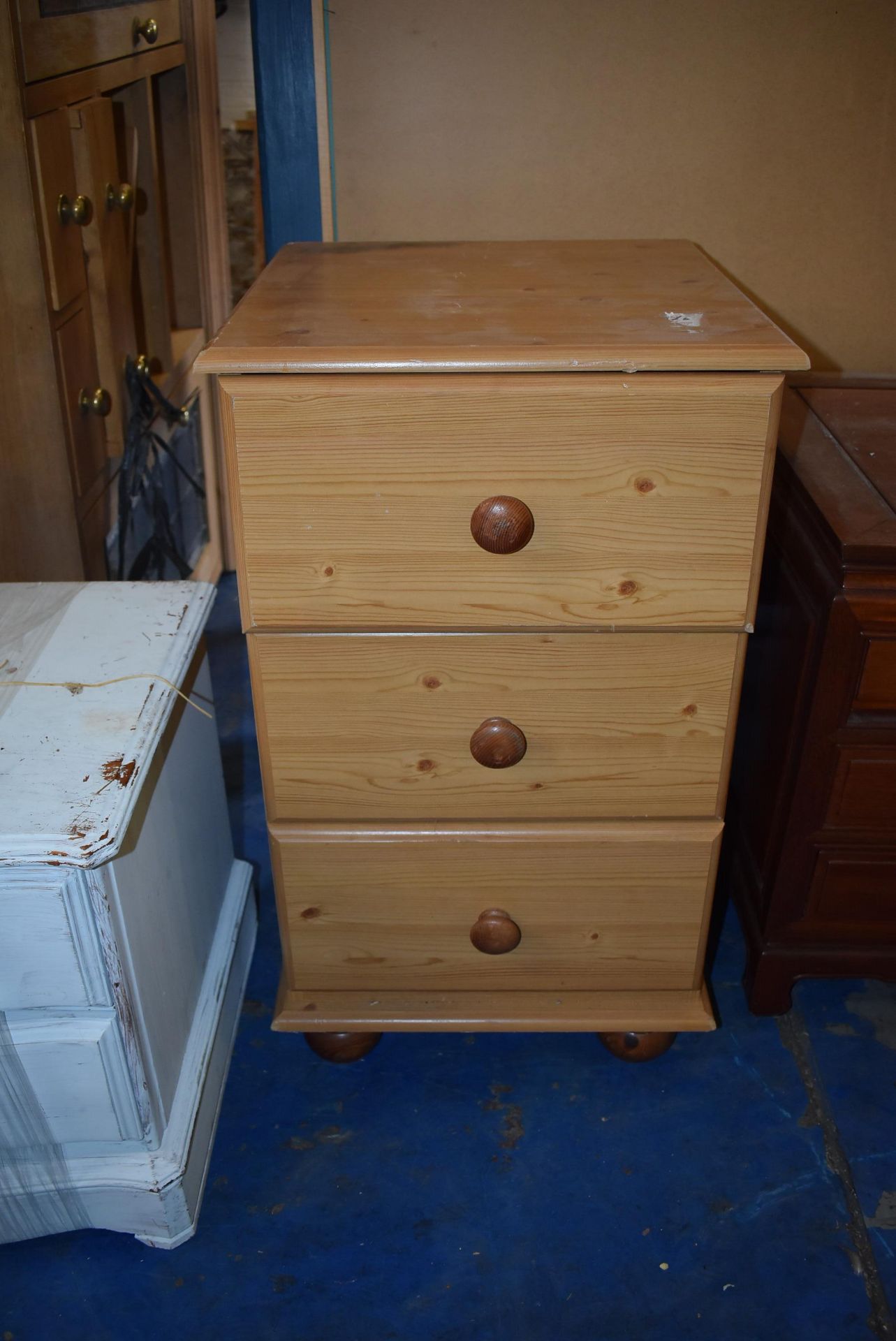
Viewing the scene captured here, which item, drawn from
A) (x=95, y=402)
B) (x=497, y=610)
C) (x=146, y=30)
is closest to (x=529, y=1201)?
(x=497, y=610)

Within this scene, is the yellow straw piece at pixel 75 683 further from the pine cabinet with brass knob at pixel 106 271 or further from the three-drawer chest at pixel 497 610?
the pine cabinet with brass knob at pixel 106 271

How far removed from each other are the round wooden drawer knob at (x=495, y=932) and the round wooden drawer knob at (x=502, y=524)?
42 centimetres

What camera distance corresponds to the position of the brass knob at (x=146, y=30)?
1.52 meters

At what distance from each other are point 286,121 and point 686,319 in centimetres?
67

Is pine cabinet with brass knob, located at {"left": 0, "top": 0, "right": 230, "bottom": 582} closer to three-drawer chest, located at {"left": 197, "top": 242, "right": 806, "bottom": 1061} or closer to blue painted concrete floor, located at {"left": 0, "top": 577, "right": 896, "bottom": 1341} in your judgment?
three-drawer chest, located at {"left": 197, "top": 242, "right": 806, "bottom": 1061}

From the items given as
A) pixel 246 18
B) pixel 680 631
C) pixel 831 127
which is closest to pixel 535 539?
pixel 680 631

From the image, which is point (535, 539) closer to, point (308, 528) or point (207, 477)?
point (308, 528)

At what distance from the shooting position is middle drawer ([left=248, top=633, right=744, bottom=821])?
0.93m

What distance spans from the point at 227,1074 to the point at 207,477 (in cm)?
125

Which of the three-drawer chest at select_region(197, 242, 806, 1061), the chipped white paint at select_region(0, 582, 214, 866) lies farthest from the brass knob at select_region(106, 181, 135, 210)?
the chipped white paint at select_region(0, 582, 214, 866)

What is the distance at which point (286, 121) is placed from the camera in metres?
1.25

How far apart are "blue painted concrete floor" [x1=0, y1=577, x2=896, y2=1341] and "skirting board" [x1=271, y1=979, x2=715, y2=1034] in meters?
0.10

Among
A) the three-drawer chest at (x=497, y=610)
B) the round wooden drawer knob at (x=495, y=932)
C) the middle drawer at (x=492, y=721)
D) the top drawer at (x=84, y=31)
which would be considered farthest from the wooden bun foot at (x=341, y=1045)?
the top drawer at (x=84, y=31)

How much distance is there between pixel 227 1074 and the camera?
1.22m
